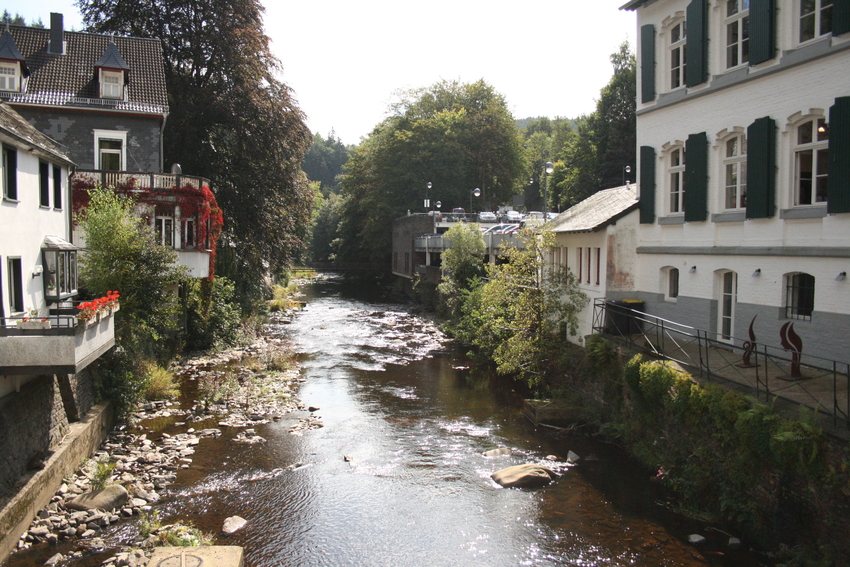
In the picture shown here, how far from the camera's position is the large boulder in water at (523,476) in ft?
44.5

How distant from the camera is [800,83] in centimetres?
1341

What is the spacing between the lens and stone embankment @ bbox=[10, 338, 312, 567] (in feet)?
36.0

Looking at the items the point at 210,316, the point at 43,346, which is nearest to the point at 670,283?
the point at 43,346

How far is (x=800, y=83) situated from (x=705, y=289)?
5572 mm

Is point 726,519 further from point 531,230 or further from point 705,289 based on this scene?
point 531,230

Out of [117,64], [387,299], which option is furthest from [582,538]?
[387,299]

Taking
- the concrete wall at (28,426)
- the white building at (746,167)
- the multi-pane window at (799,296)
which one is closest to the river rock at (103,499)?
the concrete wall at (28,426)

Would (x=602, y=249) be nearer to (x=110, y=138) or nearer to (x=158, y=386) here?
(x=158, y=386)

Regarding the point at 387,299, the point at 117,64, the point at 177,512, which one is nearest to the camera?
the point at 177,512

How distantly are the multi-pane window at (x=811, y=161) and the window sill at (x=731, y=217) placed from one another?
5.15 feet

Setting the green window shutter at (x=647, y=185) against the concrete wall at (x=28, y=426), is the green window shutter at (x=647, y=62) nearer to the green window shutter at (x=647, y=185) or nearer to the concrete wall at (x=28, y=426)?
the green window shutter at (x=647, y=185)

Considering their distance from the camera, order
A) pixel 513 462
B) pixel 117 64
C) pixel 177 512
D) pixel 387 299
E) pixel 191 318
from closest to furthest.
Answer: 1. pixel 177 512
2. pixel 513 462
3. pixel 117 64
4. pixel 191 318
5. pixel 387 299

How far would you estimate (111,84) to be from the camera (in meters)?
24.6

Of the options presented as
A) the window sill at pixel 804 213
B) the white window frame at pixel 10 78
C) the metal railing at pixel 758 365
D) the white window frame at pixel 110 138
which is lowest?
the metal railing at pixel 758 365
